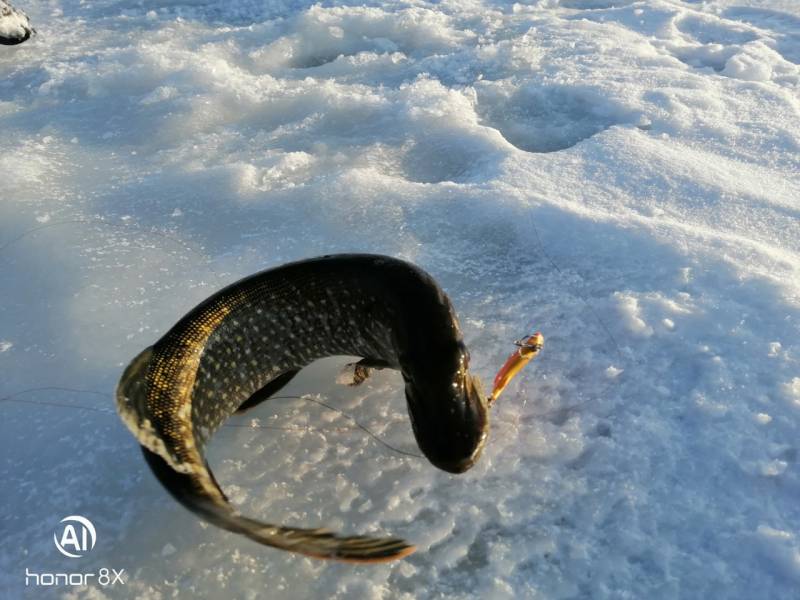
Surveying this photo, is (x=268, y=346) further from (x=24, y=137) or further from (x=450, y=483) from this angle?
(x=24, y=137)

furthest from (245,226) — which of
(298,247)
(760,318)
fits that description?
(760,318)

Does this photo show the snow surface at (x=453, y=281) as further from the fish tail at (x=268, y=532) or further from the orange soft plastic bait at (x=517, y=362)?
the fish tail at (x=268, y=532)

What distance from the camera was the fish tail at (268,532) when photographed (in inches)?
70.1

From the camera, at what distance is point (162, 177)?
4.73 metres

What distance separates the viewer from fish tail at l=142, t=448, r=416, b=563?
178 centimetres

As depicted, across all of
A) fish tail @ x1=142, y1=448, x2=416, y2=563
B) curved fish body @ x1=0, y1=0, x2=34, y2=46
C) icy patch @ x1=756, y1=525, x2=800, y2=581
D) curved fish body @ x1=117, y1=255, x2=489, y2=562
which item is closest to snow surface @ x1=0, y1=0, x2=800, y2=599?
icy patch @ x1=756, y1=525, x2=800, y2=581

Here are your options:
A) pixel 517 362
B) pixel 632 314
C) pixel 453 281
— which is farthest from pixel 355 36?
pixel 517 362

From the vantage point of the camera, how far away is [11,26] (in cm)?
710

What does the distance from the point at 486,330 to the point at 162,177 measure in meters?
2.75

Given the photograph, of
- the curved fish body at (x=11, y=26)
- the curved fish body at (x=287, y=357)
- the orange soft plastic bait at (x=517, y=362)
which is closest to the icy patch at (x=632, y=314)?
the orange soft plastic bait at (x=517, y=362)

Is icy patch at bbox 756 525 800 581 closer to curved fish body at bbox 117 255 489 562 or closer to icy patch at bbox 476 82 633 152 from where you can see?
curved fish body at bbox 117 255 489 562

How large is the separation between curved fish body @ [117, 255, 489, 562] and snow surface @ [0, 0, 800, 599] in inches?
9.3

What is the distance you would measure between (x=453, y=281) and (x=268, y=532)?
2053 millimetres

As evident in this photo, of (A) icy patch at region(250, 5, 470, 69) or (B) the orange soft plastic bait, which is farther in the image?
(A) icy patch at region(250, 5, 470, 69)
